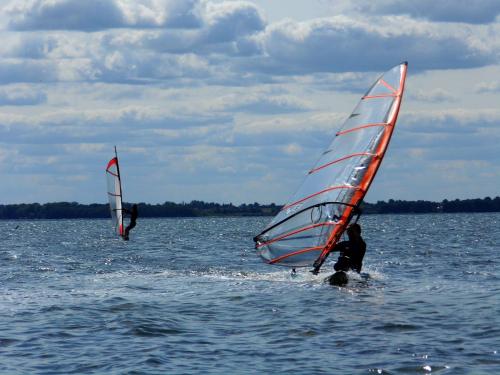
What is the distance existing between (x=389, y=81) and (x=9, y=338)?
10656 mm

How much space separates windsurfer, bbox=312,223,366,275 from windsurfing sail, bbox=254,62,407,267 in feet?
1.94

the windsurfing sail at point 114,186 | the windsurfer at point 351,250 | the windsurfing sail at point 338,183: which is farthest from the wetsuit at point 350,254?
the windsurfing sail at point 114,186

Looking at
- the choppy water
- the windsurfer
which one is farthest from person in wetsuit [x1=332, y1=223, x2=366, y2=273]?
the choppy water

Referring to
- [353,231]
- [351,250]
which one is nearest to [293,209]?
[353,231]

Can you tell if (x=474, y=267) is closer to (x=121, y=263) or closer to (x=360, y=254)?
(x=360, y=254)

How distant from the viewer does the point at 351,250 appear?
74.7 ft

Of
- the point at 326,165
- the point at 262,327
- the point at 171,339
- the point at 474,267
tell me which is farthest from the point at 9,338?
the point at 474,267

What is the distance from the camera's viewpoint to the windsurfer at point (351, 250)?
878 inches

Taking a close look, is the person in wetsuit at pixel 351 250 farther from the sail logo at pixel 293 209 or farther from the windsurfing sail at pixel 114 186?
the windsurfing sail at pixel 114 186

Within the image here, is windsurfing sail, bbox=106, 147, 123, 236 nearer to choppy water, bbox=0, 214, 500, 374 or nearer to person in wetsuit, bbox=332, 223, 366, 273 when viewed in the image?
choppy water, bbox=0, 214, 500, 374

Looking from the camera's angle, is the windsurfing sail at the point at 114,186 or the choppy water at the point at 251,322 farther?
the windsurfing sail at the point at 114,186

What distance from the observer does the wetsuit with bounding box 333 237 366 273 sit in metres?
22.5

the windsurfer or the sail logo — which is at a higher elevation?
the sail logo

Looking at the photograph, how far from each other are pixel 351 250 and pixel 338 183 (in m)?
1.77
